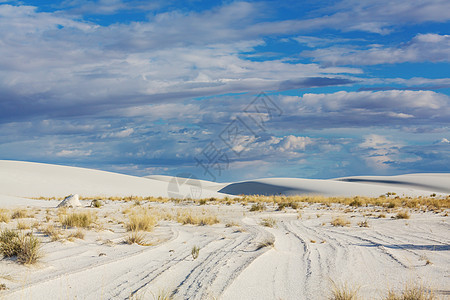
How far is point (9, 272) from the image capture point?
535 cm

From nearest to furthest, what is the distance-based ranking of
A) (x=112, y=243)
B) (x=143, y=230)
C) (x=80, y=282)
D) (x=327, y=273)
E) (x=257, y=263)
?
(x=80, y=282)
(x=327, y=273)
(x=257, y=263)
(x=112, y=243)
(x=143, y=230)

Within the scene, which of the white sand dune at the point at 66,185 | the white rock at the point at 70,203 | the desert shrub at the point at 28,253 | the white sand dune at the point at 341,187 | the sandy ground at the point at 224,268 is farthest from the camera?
the white sand dune at the point at 341,187

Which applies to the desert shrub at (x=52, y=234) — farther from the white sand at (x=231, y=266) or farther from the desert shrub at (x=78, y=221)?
the desert shrub at (x=78, y=221)

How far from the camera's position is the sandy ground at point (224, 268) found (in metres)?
4.79

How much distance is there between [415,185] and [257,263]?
85675mm

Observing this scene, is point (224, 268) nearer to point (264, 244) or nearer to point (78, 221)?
point (264, 244)

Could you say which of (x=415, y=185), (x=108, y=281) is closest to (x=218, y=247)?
(x=108, y=281)

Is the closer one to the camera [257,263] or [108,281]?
[108,281]

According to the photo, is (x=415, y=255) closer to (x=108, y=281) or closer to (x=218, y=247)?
(x=218, y=247)

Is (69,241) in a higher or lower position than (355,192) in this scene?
higher

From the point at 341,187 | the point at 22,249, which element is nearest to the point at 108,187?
the point at 341,187

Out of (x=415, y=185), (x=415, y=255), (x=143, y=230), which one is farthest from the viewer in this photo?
(x=415, y=185)

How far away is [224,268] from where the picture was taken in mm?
5855

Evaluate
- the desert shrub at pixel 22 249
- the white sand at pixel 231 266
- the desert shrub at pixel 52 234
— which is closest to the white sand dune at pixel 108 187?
the desert shrub at pixel 52 234
